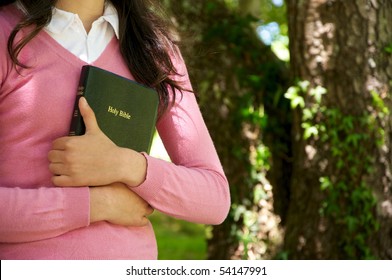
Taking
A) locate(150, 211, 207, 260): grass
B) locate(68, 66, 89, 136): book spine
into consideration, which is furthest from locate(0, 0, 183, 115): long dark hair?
locate(150, 211, 207, 260): grass

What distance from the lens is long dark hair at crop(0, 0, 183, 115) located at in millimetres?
1828

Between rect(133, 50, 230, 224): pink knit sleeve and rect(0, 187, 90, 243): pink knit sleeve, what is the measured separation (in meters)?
0.16

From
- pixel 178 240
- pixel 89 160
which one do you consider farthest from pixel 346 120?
pixel 178 240

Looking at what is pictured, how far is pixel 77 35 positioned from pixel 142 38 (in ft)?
0.79

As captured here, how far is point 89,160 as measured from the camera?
1.71 meters

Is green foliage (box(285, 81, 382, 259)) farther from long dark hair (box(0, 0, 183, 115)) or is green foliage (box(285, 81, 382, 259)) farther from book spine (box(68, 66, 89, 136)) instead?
book spine (box(68, 66, 89, 136))

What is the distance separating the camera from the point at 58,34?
1842 millimetres

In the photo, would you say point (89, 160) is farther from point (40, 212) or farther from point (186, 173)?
point (186, 173)

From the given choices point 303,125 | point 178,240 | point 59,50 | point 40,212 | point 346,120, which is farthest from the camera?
point 178,240

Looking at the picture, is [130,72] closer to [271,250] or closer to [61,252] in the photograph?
[61,252]

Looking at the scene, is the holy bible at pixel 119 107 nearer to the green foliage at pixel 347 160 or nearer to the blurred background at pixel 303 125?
the blurred background at pixel 303 125

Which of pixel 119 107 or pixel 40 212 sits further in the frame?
pixel 119 107

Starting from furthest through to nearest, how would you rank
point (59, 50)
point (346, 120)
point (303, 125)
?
point (303, 125) → point (346, 120) → point (59, 50)
